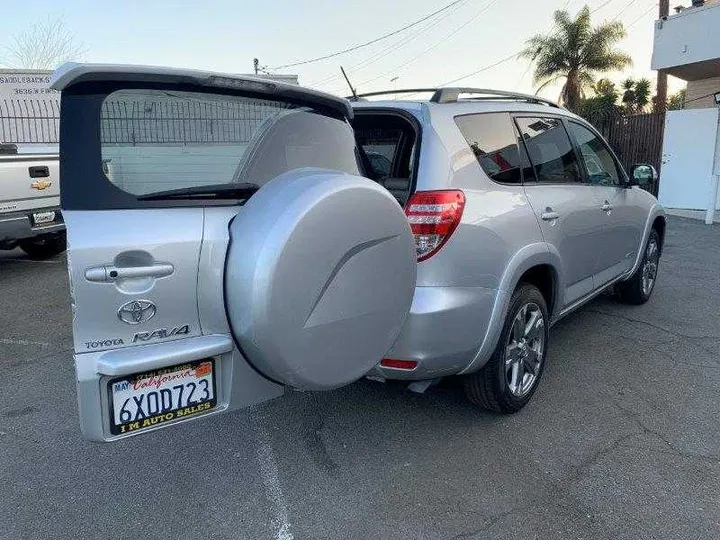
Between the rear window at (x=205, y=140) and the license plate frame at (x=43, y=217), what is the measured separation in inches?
214

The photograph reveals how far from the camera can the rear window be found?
2.04 m

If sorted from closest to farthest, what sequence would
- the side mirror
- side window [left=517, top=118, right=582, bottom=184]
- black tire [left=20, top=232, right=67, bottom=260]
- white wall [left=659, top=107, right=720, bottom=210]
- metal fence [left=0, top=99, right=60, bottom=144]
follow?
1. side window [left=517, top=118, right=582, bottom=184]
2. the side mirror
3. black tire [left=20, top=232, right=67, bottom=260]
4. white wall [left=659, top=107, right=720, bottom=210]
5. metal fence [left=0, top=99, right=60, bottom=144]

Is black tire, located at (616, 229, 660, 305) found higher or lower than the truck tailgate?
lower

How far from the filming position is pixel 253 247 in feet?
6.45

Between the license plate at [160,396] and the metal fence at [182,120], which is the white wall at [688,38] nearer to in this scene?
the metal fence at [182,120]

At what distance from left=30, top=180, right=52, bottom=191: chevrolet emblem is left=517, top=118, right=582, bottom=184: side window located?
579cm

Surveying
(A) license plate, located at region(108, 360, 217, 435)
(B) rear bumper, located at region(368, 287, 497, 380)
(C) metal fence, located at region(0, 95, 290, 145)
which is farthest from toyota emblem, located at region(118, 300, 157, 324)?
(B) rear bumper, located at region(368, 287, 497, 380)

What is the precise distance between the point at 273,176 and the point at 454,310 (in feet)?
3.51

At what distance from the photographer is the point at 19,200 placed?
6.47m

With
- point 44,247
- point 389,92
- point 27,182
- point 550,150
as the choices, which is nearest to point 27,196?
point 27,182

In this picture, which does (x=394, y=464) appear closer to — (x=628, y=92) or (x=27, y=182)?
(x=27, y=182)

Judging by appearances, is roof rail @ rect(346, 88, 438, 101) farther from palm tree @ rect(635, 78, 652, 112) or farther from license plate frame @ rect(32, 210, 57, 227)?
palm tree @ rect(635, 78, 652, 112)

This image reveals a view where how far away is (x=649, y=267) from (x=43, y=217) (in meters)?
→ 6.84

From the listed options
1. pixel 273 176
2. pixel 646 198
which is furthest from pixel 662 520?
pixel 646 198
